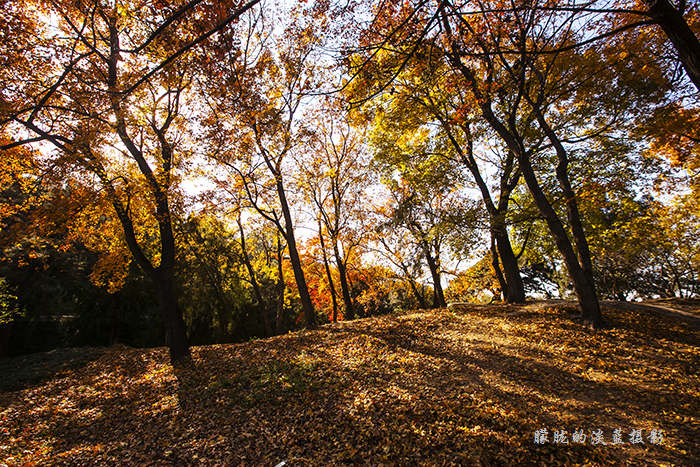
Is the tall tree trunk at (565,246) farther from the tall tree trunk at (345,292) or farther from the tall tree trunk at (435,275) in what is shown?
the tall tree trunk at (345,292)

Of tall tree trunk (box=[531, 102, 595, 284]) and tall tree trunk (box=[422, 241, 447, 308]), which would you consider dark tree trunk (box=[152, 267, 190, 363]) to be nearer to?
tall tree trunk (box=[531, 102, 595, 284])

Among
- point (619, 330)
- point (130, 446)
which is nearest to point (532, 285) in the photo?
point (619, 330)

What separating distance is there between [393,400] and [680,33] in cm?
729

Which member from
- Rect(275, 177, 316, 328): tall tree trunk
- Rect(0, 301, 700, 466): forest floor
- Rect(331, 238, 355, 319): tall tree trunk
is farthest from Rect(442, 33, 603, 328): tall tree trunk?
Rect(331, 238, 355, 319): tall tree trunk

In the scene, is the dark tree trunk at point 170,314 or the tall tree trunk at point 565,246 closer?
the tall tree trunk at point 565,246

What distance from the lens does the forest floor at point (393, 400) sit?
14.6 feet

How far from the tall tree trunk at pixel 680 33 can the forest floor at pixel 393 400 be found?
5207 millimetres

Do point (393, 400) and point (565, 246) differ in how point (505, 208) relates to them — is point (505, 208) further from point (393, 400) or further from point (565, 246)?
point (393, 400)

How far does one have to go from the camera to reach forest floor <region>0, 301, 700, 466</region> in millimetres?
4449

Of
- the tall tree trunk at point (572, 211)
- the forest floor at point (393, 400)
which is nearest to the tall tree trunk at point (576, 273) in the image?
the tall tree trunk at point (572, 211)

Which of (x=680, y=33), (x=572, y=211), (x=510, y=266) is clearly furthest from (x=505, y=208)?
(x=680, y=33)

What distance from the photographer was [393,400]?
5.75 m

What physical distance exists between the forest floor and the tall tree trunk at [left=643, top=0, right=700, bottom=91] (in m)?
5.21

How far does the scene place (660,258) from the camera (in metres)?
22.1
